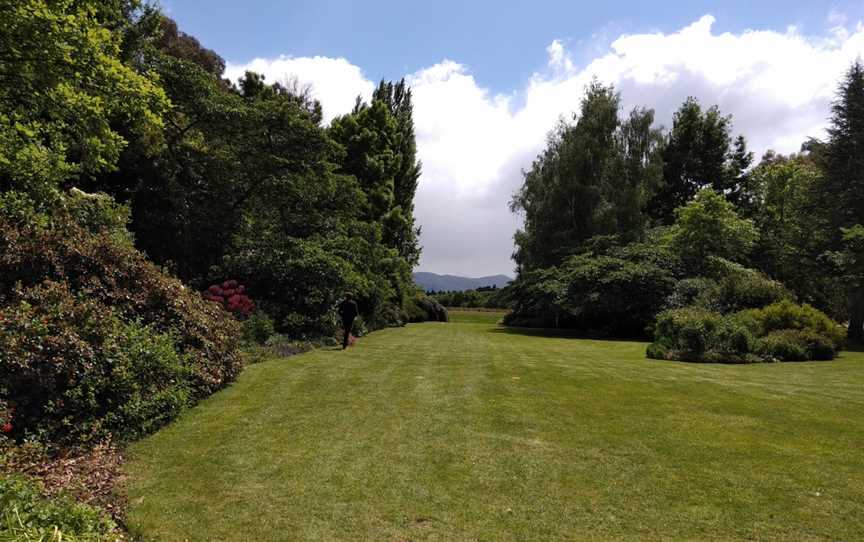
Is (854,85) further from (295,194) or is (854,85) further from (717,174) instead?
(295,194)

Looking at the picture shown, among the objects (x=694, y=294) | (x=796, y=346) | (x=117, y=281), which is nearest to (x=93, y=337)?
(x=117, y=281)

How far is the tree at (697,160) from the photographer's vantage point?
4828 centimetres

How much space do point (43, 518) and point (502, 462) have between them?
153 inches

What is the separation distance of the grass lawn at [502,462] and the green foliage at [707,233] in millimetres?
17835

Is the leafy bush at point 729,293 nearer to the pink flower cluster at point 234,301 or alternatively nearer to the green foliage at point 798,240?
the green foliage at point 798,240

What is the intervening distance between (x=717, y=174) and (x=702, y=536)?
51.4m

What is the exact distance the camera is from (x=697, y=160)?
48.2 m

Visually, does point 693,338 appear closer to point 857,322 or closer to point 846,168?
point 857,322

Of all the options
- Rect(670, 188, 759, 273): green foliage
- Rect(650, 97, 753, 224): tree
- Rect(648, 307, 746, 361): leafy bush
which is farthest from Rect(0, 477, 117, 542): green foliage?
Rect(650, 97, 753, 224): tree

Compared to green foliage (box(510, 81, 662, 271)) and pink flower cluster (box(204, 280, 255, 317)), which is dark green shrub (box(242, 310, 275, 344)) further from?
green foliage (box(510, 81, 662, 271))

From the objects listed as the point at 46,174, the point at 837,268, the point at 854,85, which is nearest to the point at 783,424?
the point at 46,174

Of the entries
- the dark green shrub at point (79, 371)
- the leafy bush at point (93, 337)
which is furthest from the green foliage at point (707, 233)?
the dark green shrub at point (79, 371)

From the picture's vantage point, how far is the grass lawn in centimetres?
418

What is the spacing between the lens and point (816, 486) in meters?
4.90
